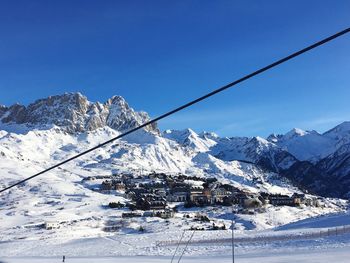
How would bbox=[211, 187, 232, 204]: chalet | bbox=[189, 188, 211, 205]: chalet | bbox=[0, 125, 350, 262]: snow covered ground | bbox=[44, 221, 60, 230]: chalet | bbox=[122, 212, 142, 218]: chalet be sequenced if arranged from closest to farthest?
bbox=[0, 125, 350, 262]: snow covered ground, bbox=[44, 221, 60, 230]: chalet, bbox=[122, 212, 142, 218]: chalet, bbox=[189, 188, 211, 205]: chalet, bbox=[211, 187, 232, 204]: chalet

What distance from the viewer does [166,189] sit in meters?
168

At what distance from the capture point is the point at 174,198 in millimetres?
151625

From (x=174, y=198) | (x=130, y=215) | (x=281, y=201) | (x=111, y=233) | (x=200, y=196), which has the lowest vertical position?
(x=111, y=233)

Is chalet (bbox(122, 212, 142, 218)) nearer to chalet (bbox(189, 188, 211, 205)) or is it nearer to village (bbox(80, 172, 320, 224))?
village (bbox(80, 172, 320, 224))

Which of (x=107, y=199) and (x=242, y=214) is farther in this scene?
(x=107, y=199)

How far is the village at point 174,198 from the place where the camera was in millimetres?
119188

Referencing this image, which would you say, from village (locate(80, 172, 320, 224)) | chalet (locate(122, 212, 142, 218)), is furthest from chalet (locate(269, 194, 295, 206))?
chalet (locate(122, 212, 142, 218))

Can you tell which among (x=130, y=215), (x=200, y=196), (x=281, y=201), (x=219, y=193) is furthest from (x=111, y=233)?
(x=219, y=193)

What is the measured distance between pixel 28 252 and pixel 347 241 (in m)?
32.1

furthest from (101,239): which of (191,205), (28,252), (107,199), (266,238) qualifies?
(107,199)

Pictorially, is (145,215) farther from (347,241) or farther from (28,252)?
(347,241)

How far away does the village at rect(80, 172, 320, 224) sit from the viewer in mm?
119188

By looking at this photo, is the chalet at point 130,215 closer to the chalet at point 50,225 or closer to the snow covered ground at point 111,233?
the snow covered ground at point 111,233

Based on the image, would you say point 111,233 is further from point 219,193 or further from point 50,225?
point 219,193
